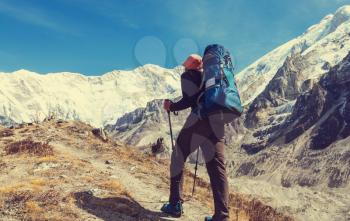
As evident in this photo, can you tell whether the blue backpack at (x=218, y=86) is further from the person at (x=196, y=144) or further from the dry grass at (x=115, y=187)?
the dry grass at (x=115, y=187)

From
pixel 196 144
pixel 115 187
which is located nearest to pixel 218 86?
pixel 196 144

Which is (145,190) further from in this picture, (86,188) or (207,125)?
(207,125)

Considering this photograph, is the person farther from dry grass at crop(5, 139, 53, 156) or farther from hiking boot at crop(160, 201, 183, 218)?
dry grass at crop(5, 139, 53, 156)

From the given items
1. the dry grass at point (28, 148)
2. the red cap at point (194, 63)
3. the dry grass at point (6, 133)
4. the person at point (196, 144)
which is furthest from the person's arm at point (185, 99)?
the dry grass at point (6, 133)

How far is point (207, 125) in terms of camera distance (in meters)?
8.80

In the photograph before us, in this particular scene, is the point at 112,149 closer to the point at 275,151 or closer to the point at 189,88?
the point at 189,88

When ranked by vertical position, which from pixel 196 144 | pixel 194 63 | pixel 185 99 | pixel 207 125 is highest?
pixel 194 63

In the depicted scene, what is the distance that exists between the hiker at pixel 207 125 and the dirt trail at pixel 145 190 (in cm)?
79

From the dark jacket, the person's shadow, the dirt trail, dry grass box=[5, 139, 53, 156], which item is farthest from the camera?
dry grass box=[5, 139, 53, 156]

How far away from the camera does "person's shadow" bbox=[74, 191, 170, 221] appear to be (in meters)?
9.00

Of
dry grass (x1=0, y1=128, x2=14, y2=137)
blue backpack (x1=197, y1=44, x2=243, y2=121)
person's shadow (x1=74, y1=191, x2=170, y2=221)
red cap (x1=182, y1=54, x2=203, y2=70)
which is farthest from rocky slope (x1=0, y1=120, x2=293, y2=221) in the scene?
red cap (x1=182, y1=54, x2=203, y2=70)

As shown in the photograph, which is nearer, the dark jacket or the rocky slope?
the rocky slope

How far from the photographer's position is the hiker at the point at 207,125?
8.48 m

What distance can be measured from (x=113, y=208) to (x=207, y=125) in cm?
252
